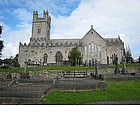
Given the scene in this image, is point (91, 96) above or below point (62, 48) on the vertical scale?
below

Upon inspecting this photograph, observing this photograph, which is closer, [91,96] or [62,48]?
[91,96]

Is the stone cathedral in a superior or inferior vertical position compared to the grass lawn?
superior

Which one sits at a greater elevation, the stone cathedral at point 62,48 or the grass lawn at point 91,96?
the stone cathedral at point 62,48

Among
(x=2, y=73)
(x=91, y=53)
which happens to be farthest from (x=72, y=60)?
(x=2, y=73)

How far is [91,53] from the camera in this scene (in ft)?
54.3

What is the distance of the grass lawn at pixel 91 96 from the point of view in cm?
322

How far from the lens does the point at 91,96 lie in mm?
3400

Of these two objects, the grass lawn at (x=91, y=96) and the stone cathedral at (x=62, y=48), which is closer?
the grass lawn at (x=91, y=96)

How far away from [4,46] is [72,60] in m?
9.81

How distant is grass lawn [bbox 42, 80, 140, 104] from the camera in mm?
3223
